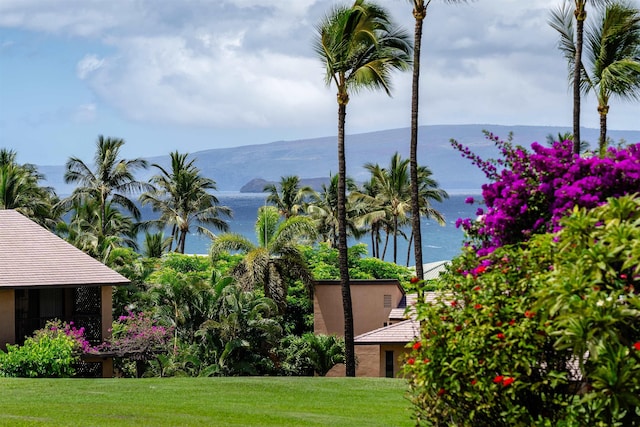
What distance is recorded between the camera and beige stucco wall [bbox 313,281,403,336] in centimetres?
4409

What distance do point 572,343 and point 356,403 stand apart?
12323mm

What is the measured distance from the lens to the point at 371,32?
33094mm

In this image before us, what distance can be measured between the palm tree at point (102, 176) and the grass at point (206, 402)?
161 feet

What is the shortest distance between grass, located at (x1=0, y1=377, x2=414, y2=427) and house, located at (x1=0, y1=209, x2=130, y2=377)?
6.20m

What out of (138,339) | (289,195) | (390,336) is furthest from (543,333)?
(289,195)

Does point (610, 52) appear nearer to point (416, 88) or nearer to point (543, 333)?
point (416, 88)

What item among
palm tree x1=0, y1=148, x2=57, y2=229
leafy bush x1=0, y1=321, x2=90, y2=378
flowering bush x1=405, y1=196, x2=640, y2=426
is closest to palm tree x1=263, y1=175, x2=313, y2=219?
palm tree x1=0, y1=148, x2=57, y2=229

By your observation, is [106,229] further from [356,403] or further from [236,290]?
[356,403]

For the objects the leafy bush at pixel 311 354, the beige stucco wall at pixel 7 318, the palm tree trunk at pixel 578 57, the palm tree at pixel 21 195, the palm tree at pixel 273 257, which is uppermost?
the palm tree trunk at pixel 578 57

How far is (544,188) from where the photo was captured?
13922 mm

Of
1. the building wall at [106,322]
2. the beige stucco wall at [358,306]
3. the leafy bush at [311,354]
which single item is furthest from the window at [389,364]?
the beige stucco wall at [358,306]

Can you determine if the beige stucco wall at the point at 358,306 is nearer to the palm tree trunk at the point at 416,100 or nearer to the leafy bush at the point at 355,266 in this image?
the leafy bush at the point at 355,266

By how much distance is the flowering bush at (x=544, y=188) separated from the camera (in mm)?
13438

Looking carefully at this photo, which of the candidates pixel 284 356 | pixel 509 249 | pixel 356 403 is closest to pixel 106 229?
pixel 284 356
